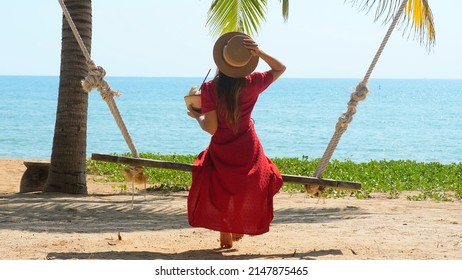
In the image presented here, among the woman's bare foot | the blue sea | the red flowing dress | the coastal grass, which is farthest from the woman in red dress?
the blue sea

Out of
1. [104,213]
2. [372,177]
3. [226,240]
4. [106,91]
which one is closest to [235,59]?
[226,240]

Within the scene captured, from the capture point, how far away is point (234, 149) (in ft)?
18.5

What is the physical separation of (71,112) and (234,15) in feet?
8.04

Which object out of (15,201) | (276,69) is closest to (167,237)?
(276,69)

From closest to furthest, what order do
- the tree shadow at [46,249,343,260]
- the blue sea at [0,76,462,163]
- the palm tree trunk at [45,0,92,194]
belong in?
the tree shadow at [46,249,343,260] → the palm tree trunk at [45,0,92,194] → the blue sea at [0,76,462,163]

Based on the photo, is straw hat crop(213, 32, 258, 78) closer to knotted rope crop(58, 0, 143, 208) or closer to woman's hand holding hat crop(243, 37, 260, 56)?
woman's hand holding hat crop(243, 37, 260, 56)

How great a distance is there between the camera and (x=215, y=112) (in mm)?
5609

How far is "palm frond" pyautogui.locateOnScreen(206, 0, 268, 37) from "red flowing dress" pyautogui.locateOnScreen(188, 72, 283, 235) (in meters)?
5.23

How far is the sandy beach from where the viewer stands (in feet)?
19.4

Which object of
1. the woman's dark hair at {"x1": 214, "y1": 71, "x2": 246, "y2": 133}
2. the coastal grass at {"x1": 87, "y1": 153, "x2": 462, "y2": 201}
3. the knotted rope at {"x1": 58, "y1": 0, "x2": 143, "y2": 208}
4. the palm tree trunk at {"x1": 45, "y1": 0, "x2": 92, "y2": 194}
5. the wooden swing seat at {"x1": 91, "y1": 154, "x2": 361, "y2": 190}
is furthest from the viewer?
the coastal grass at {"x1": 87, "y1": 153, "x2": 462, "y2": 201}

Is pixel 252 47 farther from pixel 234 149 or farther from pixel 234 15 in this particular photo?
pixel 234 15
